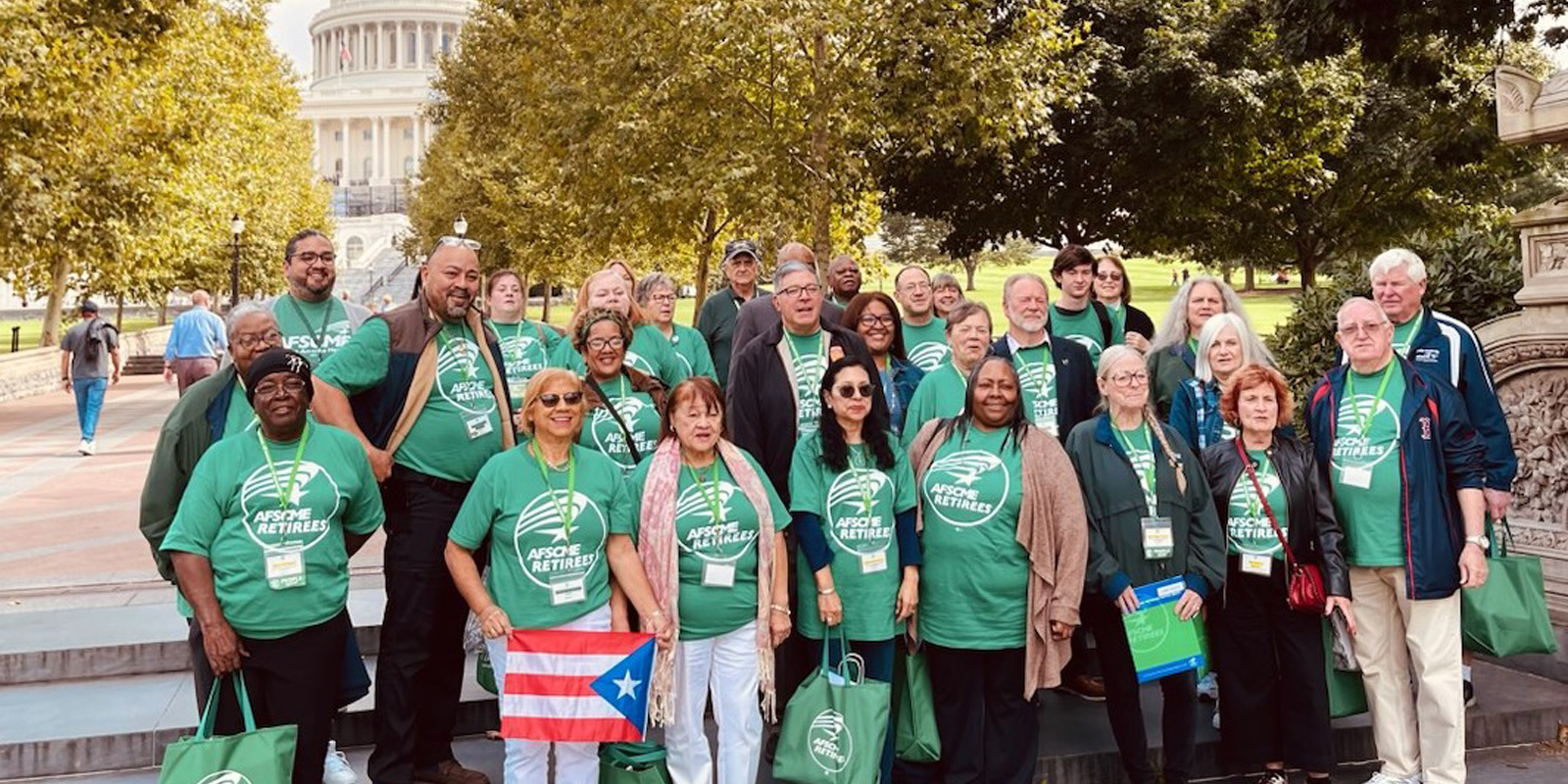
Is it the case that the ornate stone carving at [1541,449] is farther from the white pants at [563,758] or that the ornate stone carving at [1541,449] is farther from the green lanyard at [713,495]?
the white pants at [563,758]

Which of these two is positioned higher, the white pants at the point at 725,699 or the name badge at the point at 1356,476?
the name badge at the point at 1356,476

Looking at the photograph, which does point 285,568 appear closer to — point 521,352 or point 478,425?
point 478,425

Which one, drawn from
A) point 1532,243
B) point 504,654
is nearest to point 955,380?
point 504,654

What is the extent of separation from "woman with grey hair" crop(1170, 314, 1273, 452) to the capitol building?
103462mm

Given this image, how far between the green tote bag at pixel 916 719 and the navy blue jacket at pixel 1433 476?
1.89 m

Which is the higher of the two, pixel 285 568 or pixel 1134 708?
pixel 285 568

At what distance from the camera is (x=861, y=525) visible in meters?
4.84

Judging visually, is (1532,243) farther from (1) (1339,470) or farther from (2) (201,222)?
(2) (201,222)

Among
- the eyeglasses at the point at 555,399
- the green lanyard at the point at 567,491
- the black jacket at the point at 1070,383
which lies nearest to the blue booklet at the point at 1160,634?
the black jacket at the point at 1070,383

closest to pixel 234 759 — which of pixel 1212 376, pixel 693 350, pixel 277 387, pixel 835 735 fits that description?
pixel 277 387

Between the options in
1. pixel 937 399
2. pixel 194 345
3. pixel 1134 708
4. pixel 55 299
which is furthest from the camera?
pixel 55 299

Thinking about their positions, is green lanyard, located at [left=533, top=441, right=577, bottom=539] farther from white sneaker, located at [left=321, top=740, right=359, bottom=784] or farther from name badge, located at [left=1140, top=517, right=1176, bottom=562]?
name badge, located at [left=1140, top=517, right=1176, bottom=562]

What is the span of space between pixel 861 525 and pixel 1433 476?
93.1 inches

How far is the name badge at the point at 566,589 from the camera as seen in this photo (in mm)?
4535
